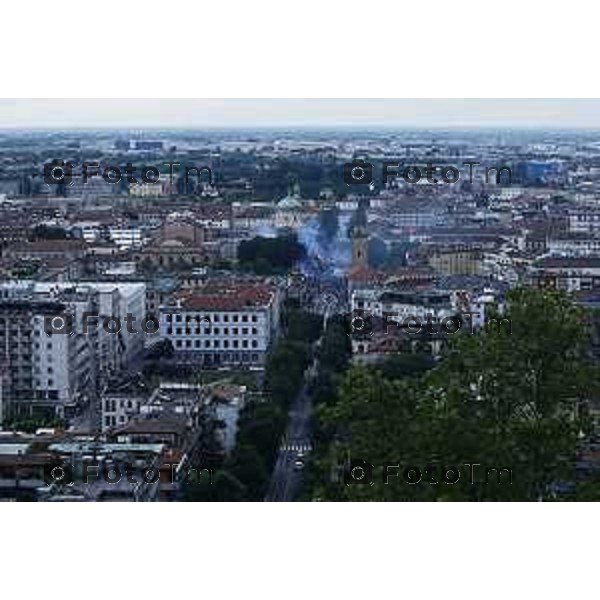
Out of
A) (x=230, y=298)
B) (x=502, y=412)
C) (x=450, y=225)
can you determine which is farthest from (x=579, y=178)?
(x=502, y=412)

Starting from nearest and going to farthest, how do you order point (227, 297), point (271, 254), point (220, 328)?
1. point (220, 328)
2. point (227, 297)
3. point (271, 254)

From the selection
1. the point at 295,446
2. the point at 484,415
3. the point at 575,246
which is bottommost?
the point at 295,446

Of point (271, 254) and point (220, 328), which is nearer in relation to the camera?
point (220, 328)

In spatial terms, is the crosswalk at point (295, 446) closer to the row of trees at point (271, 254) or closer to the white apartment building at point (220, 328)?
the white apartment building at point (220, 328)

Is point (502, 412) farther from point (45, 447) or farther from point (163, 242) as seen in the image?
point (163, 242)

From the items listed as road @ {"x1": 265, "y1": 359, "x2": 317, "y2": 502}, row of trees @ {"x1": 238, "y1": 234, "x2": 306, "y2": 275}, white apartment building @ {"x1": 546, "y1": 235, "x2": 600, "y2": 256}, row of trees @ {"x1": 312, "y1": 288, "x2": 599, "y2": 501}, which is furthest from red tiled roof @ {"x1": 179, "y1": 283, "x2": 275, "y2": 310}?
row of trees @ {"x1": 312, "y1": 288, "x2": 599, "y2": 501}

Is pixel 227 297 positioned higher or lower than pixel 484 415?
lower

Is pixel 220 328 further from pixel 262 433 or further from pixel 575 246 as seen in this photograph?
pixel 575 246

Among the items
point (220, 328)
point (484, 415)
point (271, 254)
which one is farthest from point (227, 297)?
point (484, 415)

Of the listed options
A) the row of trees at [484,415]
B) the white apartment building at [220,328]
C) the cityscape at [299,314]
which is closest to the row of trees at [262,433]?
the cityscape at [299,314]
